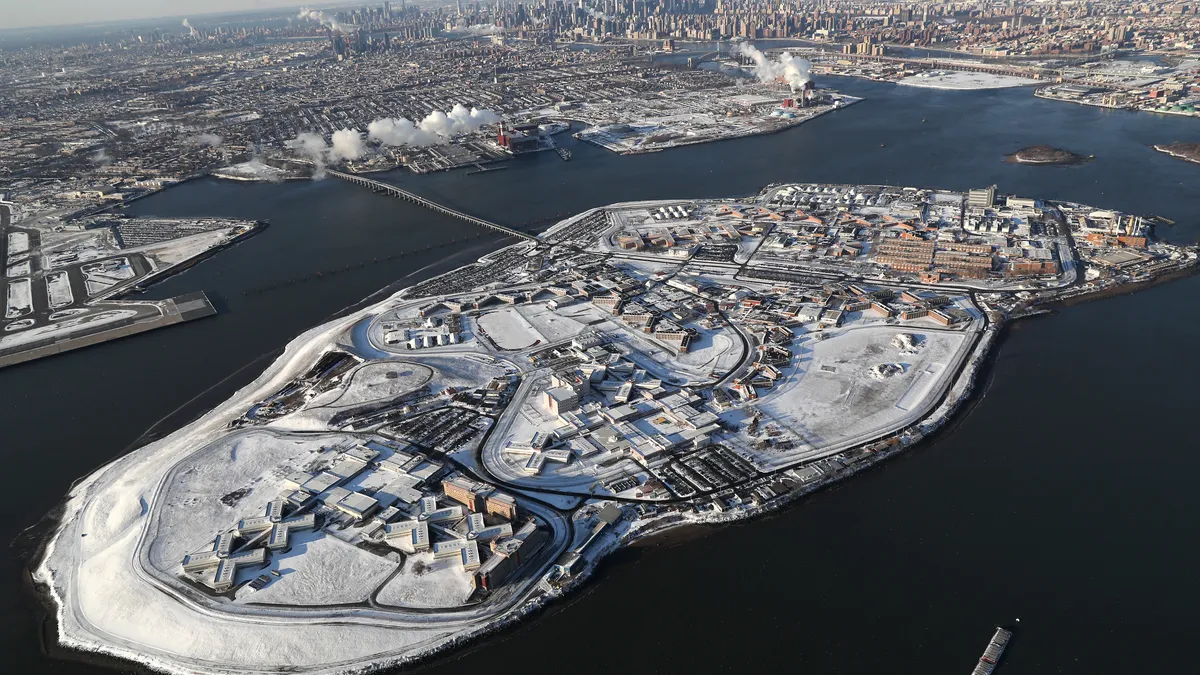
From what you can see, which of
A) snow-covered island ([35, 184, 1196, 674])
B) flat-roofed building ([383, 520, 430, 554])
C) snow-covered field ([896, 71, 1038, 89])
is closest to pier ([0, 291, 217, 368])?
snow-covered island ([35, 184, 1196, 674])

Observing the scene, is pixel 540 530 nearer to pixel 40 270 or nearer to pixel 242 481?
pixel 242 481

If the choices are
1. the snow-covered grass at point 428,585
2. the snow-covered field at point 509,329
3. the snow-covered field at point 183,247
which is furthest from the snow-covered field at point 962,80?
the snow-covered grass at point 428,585

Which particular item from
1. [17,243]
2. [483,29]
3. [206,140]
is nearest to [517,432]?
[17,243]

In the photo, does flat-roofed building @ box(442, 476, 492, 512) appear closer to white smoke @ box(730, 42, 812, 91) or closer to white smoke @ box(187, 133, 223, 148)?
white smoke @ box(187, 133, 223, 148)

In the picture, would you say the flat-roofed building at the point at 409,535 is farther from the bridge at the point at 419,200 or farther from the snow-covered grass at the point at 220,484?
the bridge at the point at 419,200

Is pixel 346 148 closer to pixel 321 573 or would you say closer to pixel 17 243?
pixel 17 243

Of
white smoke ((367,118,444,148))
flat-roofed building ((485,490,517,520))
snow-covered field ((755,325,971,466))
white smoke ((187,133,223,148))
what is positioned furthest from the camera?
white smoke ((187,133,223,148))

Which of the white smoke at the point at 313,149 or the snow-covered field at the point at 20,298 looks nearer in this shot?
the snow-covered field at the point at 20,298
